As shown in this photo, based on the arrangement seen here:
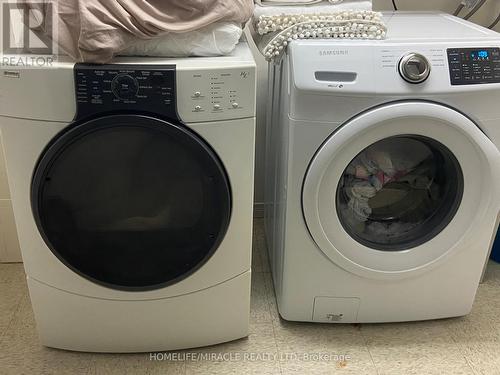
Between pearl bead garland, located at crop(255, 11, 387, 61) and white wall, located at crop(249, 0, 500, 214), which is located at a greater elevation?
pearl bead garland, located at crop(255, 11, 387, 61)

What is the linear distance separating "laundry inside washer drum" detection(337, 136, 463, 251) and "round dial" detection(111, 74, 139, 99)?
58cm

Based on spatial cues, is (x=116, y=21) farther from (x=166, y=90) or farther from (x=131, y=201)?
(x=131, y=201)

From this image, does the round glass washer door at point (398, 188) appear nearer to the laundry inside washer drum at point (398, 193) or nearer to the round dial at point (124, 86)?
the laundry inside washer drum at point (398, 193)

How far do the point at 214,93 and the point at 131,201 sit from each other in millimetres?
325

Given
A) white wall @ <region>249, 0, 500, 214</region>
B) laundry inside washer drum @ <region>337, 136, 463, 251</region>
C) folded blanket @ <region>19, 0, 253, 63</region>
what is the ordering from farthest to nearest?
white wall @ <region>249, 0, 500, 214</region> < laundry inside washer drum @ <region>337, 136, 463, 251</region> < folded blanket @ <region>19, 0, 253, 63</region>

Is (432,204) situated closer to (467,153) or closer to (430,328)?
(467,153)

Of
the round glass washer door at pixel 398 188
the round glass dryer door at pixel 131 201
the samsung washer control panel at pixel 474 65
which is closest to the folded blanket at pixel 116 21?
the round glass dryer door at pixel 131 201

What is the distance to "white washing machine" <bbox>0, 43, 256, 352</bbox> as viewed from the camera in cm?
108

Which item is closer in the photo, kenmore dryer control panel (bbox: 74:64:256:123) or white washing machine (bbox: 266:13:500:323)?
kenmore dryer control panel (bbox: 74:64:256:123)

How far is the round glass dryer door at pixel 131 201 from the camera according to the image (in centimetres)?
112

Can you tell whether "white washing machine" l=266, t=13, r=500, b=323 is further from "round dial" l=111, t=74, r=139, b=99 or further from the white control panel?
"round dial" l=111, t=74, r=139, b=99

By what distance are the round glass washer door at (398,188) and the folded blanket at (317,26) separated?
7.7 inches

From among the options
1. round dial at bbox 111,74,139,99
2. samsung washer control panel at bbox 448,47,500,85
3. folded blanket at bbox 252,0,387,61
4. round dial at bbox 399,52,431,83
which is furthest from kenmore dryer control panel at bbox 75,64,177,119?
samsung washer control panel at bbox 448,47,500,85

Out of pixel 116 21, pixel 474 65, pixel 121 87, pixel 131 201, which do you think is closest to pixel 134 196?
pixel 131 201
